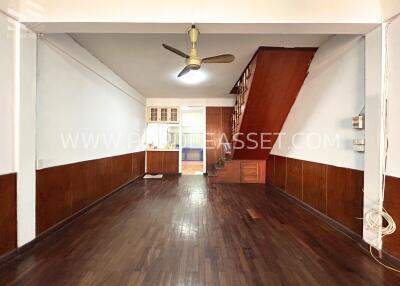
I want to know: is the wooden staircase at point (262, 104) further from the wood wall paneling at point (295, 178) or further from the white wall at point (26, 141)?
the white wall at point (26, 141)

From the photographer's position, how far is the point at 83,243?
2.81 m

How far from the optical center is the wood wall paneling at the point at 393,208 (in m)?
2.36

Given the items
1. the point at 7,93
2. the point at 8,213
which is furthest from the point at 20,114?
the point at 8,213

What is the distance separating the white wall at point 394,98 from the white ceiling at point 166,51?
1.21 m

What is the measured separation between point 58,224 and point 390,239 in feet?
14.1

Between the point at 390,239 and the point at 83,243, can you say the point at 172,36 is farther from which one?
the point at 390,239

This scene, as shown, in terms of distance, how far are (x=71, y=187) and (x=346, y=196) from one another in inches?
167

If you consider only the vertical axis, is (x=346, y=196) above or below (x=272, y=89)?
below

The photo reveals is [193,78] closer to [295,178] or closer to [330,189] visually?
[295,178]

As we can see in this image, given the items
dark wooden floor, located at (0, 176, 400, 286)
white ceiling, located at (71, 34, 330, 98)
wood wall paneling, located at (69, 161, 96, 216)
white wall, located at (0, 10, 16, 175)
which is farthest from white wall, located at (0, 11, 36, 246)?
white ceiling, located at (71, 34, 330, 98)

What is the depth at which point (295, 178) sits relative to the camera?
4750mm

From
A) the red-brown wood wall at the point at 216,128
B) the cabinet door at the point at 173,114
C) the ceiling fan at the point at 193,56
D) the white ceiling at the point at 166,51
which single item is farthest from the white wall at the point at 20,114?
the red-brown wood wall at the point at 216,128

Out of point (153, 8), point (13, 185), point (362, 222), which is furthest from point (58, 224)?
point (362, 222)

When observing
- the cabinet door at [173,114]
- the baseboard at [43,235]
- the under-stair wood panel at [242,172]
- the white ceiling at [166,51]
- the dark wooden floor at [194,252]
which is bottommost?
the dark wooden floor at [194,252]
